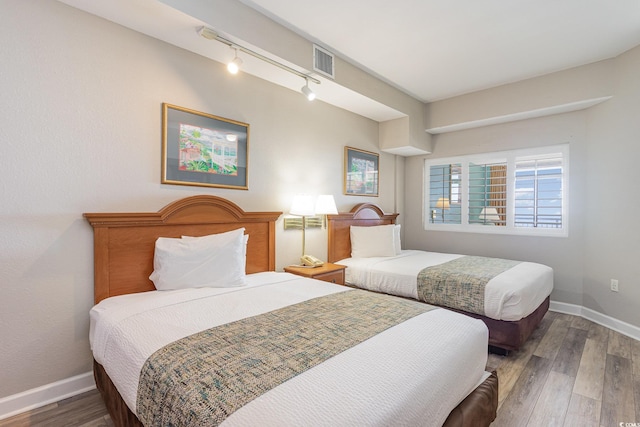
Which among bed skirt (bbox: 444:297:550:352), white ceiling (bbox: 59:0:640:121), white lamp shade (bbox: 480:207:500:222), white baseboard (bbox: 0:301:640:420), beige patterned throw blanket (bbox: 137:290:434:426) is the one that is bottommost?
white baseboard (bbox: 0:301:640:420)

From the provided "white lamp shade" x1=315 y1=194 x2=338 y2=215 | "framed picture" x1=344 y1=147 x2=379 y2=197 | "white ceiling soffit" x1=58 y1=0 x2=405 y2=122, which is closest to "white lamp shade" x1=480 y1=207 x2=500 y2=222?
"framed picture" x1=344 y1=147 x2=379 y2=197

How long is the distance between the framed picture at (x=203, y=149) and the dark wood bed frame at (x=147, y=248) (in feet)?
0.68

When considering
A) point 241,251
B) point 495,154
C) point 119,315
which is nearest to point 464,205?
point 495,154

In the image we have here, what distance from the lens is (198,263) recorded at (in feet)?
7.25

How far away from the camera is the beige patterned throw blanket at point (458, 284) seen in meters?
2.61

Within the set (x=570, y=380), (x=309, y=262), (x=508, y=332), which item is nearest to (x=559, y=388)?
(x=570, y=380)

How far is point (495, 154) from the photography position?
13.5 ft

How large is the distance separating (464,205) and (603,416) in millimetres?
2966

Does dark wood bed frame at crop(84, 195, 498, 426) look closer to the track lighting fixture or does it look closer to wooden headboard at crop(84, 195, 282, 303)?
wooden headboard at crop(84, 195, 282, 303)

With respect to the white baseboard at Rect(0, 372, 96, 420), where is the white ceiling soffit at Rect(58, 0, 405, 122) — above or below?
above

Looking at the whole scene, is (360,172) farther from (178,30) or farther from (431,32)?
(178,30)

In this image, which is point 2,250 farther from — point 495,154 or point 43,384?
point 495,154

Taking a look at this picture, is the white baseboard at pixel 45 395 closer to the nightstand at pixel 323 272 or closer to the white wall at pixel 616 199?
the nightstand at pixel 323 272

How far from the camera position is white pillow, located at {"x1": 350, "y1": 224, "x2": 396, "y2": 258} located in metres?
3.81
